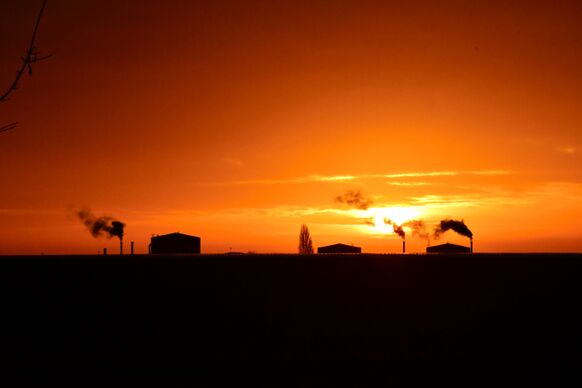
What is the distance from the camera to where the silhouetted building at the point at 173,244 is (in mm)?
87125

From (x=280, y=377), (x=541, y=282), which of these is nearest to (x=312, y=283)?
(x=541, y=282)

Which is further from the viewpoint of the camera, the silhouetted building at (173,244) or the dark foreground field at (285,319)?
the silhouetted building at (173,244)

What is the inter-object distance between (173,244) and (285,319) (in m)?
66.5

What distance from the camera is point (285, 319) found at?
22969mm

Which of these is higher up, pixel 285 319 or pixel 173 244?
pixel 173 244

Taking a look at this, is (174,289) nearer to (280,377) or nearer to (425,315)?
(425,315)

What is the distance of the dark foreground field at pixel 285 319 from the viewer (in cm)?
1761

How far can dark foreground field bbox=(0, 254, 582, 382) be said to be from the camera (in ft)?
57.8

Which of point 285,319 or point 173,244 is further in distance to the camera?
point 173,244

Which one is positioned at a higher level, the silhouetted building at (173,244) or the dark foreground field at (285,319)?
the silhouetted building at (173,244)

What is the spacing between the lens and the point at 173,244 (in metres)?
87.6

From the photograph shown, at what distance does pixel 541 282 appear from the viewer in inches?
1225

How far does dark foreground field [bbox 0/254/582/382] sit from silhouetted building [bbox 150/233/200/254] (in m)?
51.9

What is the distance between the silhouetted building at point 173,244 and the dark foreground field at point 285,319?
51895 mm
